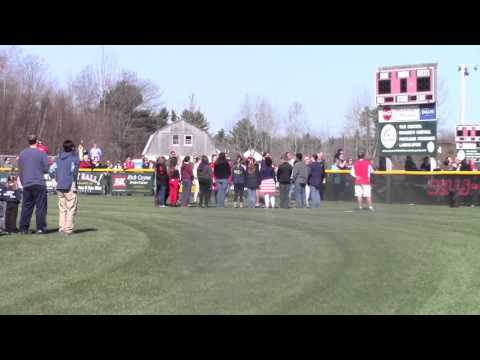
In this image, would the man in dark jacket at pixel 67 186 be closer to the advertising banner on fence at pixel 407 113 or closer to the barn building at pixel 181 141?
the advertising banner on fence at pixel 407 113

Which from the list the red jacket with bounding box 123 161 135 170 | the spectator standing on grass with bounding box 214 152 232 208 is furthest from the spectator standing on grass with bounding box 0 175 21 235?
the red jacket with bounding box 123 161 135 170

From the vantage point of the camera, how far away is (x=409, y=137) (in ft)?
101

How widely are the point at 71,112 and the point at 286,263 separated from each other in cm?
5962

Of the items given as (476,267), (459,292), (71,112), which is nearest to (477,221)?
(476,267)

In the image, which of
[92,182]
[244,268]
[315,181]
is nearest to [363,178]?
[315,181]

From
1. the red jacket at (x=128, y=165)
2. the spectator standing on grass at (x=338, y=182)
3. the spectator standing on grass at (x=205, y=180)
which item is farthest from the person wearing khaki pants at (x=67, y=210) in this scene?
the red jacket at (x=128, y=165)

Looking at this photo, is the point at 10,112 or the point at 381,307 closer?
the point at 381,307

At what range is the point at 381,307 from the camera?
26.9 feet

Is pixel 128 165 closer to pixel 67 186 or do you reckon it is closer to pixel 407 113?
pixel 407 113

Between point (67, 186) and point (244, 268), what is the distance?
18.5 feet

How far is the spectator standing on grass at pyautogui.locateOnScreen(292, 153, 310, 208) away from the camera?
25594mm

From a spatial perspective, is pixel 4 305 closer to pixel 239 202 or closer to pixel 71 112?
pixel 239 202

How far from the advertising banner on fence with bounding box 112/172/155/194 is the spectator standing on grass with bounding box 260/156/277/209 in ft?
34.5
